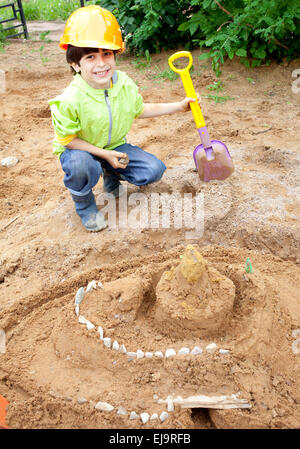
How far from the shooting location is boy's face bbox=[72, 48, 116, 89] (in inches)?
91.4

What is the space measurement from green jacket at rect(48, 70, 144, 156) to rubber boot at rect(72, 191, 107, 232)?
33 centimetres

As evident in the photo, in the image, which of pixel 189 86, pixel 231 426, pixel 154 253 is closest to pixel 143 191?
pixel 154 253

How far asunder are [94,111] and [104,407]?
1.62 metres

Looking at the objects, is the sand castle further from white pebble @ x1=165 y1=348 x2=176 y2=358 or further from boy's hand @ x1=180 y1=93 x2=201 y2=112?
boy's hand @ x1=180 y1=93 x2=201 y2=112

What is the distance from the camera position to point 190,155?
129 inches

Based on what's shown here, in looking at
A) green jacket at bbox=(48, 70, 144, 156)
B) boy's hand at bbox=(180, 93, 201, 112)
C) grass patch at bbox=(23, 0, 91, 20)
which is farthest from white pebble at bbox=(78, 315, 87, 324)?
grass patch at bbox=(23, 0, 91, 20)

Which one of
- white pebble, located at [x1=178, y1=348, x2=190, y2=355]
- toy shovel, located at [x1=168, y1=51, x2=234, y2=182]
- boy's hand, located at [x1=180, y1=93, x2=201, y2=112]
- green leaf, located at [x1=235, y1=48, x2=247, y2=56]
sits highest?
boy's hand, located at [x1=180, y1=93, x2=201, y2=112]

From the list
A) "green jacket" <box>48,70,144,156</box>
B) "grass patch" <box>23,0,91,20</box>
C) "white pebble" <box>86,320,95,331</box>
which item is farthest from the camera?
"grass patch" <box>23,0,91,20</box>

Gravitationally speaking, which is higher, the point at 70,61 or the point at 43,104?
the point at 70,61

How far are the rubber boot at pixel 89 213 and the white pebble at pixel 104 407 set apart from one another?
3.96 feet

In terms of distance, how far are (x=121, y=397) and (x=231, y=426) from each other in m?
0.44

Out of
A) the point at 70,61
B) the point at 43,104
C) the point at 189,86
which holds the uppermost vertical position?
the point at 70,61

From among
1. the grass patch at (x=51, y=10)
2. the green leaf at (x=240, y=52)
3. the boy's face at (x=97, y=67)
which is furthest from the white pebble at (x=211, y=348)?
the grass patch at (x=51, y=10)
